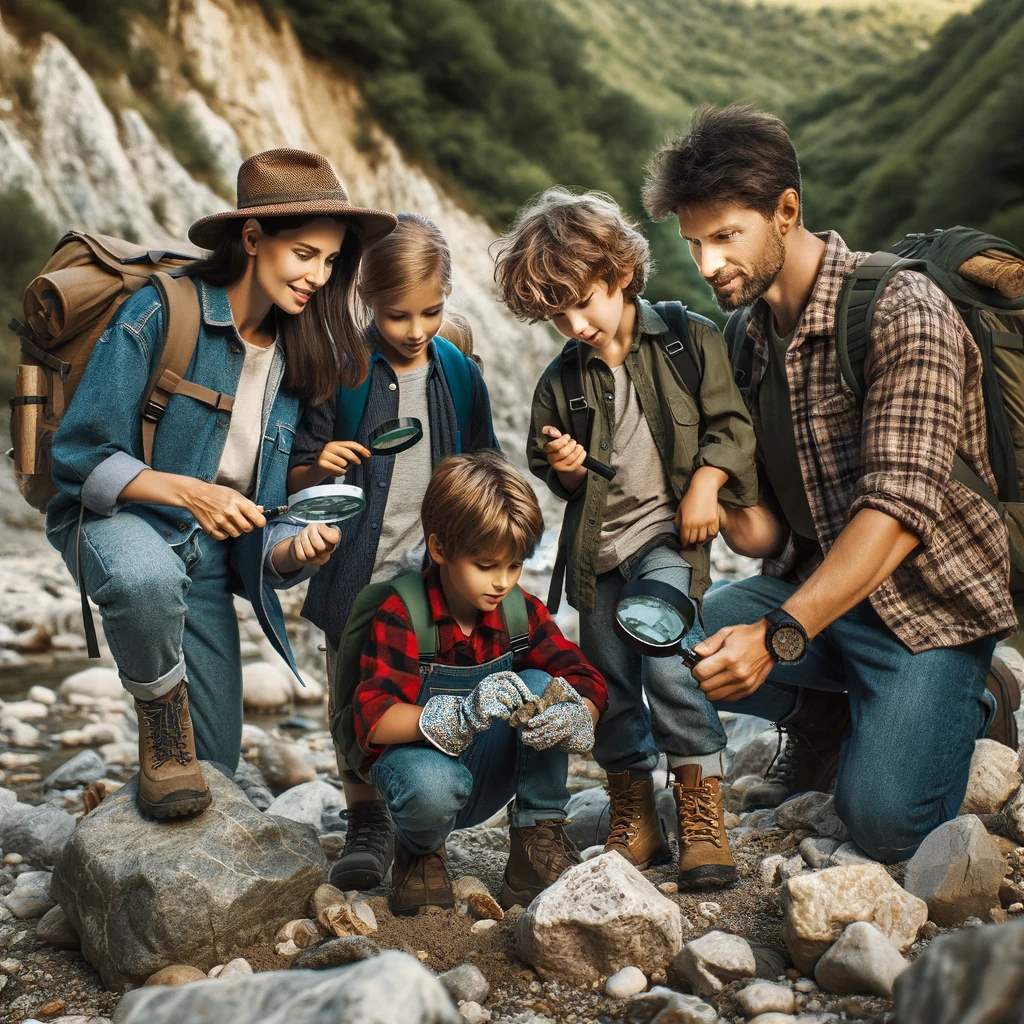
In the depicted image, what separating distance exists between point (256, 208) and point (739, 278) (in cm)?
161

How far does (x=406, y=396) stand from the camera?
413cm

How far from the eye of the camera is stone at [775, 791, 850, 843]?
3.89 metres

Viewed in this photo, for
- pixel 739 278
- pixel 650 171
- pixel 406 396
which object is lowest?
pixel 406 396

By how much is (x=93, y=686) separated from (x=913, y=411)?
5.26 meters

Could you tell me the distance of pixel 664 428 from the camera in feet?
12.3

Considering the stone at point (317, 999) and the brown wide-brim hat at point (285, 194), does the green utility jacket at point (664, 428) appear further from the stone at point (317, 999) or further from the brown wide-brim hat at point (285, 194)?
the stone at point (317, 999)

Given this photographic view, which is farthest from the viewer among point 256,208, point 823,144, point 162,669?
point 823,144

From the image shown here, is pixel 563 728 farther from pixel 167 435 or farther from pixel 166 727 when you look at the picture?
pixel 167 435

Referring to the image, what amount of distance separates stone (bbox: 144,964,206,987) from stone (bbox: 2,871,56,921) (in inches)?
31.3

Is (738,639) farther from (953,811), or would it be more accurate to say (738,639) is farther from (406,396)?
(406,396)

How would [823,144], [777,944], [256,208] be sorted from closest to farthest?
[777,944]
[256,208]
[823,144]

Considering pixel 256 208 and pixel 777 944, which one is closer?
pixel 777 944

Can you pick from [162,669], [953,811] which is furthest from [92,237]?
[953,811]

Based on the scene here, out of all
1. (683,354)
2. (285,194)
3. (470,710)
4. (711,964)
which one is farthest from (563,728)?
(285,194)
